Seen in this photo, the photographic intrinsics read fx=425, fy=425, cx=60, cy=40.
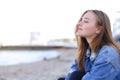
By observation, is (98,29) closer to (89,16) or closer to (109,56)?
(89,16)

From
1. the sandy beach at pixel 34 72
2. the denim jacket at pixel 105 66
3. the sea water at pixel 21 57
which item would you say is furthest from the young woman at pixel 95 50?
the sea water at pixel 21 57

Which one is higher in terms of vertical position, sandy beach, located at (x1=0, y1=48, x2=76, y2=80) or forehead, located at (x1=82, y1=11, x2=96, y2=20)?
forehead, located at (x1=82, y1=11, x2=96, y2=20)

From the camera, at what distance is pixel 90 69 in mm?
2816


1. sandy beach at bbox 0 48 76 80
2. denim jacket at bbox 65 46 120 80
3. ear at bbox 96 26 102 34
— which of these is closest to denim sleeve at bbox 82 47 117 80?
denim jacket at bbox 65 46 120 80

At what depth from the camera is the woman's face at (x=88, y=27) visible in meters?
2.88

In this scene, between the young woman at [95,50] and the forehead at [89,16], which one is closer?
the young woman at [95,50]

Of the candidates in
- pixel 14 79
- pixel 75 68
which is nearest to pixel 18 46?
pixel 14 79

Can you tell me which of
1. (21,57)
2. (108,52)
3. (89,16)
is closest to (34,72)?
(89,16)

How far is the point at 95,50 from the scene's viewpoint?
2.85 meters

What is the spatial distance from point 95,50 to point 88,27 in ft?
0.54

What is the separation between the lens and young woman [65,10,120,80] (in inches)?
103

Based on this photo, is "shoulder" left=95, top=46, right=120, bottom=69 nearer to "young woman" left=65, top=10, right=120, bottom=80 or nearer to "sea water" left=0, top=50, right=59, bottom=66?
"young woman" left=65, top=10, right=120, bottom=80

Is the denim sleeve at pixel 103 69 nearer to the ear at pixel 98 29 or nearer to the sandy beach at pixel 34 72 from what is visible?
the ear at pixel 98 29

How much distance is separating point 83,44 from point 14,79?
5.66m
